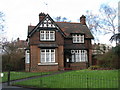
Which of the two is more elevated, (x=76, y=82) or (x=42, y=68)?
(x=76, y=82)

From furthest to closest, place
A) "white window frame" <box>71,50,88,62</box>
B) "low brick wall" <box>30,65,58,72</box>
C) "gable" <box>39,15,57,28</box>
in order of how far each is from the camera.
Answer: "white window frame" <box>71,50,88,62</box>, "gable" <box>39,15,57,28</box>, "low brick wall" <box>30,65,58,72</box>

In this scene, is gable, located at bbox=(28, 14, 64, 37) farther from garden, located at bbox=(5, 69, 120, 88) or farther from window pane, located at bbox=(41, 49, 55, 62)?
garden, located at bbox=(5, 69, 120, 88)

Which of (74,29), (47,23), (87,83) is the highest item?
(47,23)

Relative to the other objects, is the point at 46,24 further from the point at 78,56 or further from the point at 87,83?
the point at 87,83

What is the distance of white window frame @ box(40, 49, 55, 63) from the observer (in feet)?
86.6

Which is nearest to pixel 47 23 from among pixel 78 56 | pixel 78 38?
pixel 78 38

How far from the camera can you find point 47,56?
26.5 m

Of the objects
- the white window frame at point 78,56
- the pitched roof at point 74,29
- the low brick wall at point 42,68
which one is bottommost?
the low brick wall at point 42,68

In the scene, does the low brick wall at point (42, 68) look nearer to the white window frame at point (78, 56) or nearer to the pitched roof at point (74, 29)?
the white window frame at point (78, 56)

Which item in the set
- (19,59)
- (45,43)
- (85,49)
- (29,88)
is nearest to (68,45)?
(85,49)

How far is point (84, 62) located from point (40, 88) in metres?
20.0

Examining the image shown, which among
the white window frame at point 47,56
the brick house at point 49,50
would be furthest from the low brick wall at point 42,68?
the white window frame at point 47,56

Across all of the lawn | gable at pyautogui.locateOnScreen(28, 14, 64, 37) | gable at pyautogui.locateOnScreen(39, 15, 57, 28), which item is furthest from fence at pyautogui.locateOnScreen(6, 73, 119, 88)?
gable at pyautogui.locateOnScreen(39, 15, 57, 28)

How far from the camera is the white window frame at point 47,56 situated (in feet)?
86.6
